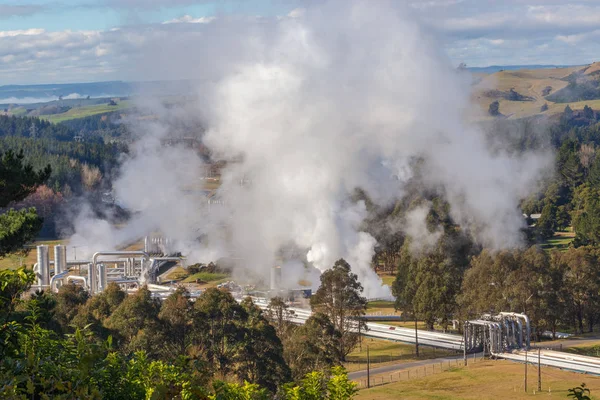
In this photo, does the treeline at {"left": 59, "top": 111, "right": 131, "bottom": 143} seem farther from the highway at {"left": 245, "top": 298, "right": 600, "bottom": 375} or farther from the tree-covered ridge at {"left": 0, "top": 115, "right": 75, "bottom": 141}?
the highway at {"left": 245, "top": 298, "right": 600, "bottom": 375}

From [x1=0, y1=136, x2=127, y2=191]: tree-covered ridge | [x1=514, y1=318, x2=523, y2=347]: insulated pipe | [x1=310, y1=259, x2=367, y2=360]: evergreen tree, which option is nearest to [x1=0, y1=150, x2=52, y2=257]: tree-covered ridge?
[x1=310, y1=259, x2=367, y2=360]: evergreen tree

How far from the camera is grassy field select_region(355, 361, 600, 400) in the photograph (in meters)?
35.6

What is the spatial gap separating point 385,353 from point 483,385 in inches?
420

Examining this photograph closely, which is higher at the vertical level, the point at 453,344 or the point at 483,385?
the point at 483,385

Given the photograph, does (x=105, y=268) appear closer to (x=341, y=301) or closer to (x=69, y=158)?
(x=341, y=301)

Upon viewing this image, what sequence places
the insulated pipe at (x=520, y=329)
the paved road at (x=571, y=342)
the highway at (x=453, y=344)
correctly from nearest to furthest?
the highway at (x=453, y=344)
the insulated pipe at (x=520, y=329)
the paved road at (x=571, y=342)

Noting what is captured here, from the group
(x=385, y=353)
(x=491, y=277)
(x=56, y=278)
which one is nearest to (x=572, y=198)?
(x=491, y=277)

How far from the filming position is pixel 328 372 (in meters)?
35.0

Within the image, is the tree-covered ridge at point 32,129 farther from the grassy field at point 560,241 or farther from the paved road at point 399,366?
the paved road at point 399,366

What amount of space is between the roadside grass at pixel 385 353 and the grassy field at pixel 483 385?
4.66 m

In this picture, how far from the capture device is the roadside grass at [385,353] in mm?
45594

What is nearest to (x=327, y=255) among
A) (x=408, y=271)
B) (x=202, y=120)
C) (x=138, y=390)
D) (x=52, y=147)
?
(x=408, y=271)

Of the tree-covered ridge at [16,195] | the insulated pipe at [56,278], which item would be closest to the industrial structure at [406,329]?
the insulated pipe at [56,278]

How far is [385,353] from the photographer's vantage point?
158ft
